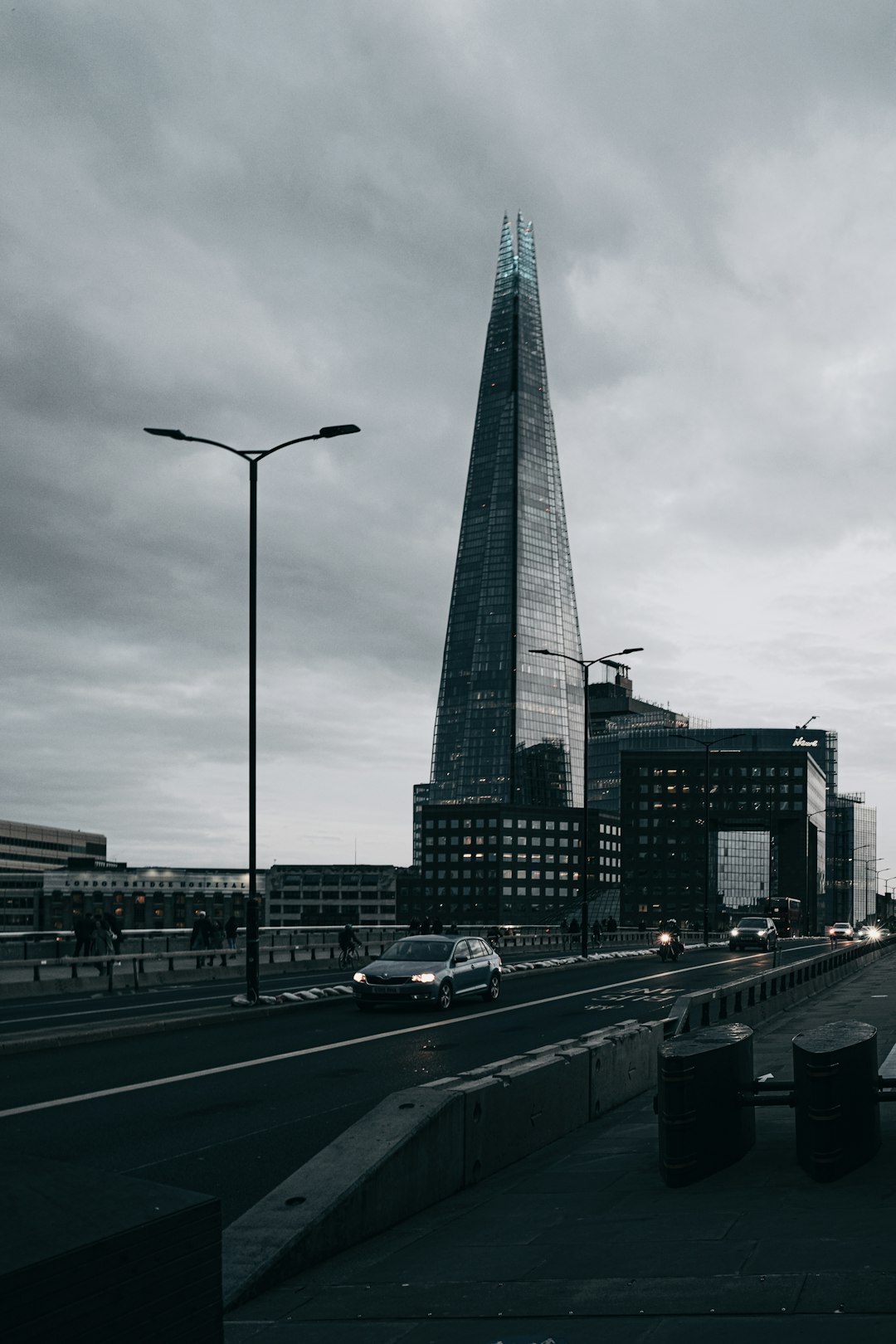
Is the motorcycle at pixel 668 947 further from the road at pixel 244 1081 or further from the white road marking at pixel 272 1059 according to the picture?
the road at pixel 244 1081

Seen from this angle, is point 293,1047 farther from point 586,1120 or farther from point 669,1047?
point 669,1047

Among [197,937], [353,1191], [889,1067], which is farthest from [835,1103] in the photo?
[197,937]

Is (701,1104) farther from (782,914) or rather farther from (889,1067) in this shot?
(782,914)

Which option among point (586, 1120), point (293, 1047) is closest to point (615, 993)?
point (293, 1047)

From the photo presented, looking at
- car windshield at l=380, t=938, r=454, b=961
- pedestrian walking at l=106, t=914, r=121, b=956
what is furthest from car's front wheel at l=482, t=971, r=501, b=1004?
pedestrian walking at l=106, t=914, r=121, b=956

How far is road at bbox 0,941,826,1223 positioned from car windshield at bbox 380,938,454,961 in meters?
1.12

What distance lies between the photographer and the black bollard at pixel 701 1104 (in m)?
9.20

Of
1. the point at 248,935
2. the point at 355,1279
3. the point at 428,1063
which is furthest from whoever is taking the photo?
the point at 248,935

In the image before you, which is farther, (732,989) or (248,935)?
(248,935)

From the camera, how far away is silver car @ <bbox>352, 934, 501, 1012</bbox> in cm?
2608

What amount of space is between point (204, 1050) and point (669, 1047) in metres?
11.8

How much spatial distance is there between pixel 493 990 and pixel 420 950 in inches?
107

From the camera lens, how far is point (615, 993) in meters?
32.6

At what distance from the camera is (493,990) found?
97.1ft
